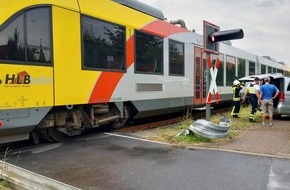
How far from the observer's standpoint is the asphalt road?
16.3 feet

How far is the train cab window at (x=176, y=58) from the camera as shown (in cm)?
1145

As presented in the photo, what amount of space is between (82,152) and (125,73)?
2946mm

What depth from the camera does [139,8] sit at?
10.2 meters

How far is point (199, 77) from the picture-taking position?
13672mm

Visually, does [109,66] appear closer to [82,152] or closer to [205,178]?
[82,152]

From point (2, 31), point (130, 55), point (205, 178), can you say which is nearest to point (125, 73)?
point (130, 55)

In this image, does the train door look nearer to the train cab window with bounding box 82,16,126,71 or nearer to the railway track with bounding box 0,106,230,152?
the railway track with bounding box 0,106,230,152

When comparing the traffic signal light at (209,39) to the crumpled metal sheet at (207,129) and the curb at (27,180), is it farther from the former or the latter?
the curb at (27,180)

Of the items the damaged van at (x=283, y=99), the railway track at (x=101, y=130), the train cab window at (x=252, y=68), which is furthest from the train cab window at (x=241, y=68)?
the damaged van at (x=283, y=99)

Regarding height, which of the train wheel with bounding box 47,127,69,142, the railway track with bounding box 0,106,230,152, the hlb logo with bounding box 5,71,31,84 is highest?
the hlb logo with bounding box 5,71,31,84

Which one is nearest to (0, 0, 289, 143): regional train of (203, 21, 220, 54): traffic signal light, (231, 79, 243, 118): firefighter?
(203, 21, 220, 54): traffic signal light

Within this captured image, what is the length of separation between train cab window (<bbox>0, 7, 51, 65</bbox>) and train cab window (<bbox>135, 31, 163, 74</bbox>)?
10.7 ft

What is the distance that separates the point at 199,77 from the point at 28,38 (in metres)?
8.29

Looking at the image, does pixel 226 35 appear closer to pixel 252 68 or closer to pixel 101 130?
pixel 101 130
